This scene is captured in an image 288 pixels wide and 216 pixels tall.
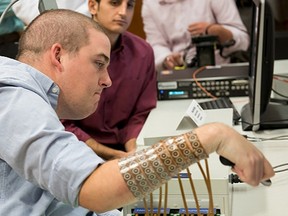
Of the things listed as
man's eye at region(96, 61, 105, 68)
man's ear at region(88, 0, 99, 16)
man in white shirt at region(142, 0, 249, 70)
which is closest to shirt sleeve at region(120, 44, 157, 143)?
man's ear at region(88, 0, 99, 16)

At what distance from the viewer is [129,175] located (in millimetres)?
823

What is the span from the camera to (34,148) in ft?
A: 2.66

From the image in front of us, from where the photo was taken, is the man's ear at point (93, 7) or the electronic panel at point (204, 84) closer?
the man's ear at point (93, 7)

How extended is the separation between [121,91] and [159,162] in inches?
49.0

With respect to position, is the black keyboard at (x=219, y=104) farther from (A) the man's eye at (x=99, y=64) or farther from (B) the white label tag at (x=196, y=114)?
(A) the man's eye at (x=99, y=64)

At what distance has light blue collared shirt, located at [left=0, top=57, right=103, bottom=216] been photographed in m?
0.80

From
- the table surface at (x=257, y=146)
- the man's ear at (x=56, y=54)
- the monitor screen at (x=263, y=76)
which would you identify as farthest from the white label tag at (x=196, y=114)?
the man's ear at (x=56, y=54)

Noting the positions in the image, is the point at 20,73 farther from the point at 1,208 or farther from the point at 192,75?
the point at 192,75

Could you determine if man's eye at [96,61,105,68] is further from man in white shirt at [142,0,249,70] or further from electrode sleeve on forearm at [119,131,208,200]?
man in white shirt at [142,0,249,70]

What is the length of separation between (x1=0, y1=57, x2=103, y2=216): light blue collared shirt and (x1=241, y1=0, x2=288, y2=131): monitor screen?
3.02 ft

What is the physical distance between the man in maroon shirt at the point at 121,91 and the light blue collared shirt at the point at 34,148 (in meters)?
1.01

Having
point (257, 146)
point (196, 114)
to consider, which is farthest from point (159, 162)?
point (257, 146)

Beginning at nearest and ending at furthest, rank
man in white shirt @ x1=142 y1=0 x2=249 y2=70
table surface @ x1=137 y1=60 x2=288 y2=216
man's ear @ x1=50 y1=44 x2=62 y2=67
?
man's ear @ x1=50 y1=44 x2=62 y2=67
table surface @ x1=137 y1=60 x2=288 y2=216
man in white shirt @ x1=142 y1=0 x2=249 y2=70

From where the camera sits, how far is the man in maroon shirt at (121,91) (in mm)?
1970
